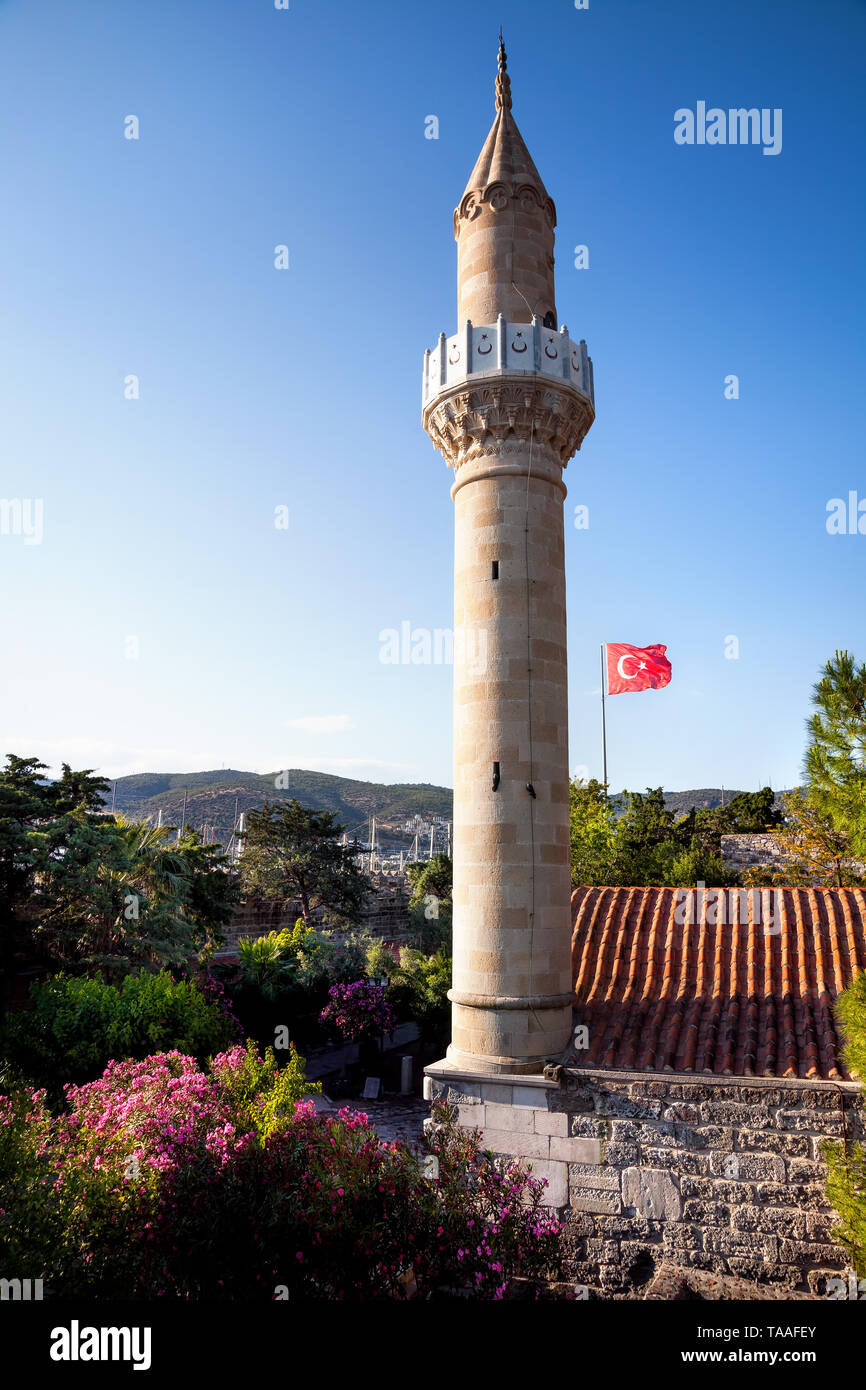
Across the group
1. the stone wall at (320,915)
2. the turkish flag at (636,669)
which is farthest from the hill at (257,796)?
the turkish flag at (636,669)

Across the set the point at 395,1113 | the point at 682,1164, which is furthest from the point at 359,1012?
the point at 682,1164

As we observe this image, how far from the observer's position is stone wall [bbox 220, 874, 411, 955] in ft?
102

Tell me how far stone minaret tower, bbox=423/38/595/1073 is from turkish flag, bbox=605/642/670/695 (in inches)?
577

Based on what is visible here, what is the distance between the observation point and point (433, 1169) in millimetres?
9109

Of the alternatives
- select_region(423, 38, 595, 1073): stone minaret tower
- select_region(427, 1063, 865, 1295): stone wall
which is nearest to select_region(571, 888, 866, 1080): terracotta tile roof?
select_region(427, 1063, 865, 1295): stone wall

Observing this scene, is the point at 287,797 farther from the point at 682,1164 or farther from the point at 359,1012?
the point at 682,1164

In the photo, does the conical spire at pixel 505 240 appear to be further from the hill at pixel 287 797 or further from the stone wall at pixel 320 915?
the hill at pixel 287 797

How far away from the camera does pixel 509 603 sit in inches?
439

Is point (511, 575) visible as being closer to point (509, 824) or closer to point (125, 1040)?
point (509, 824)

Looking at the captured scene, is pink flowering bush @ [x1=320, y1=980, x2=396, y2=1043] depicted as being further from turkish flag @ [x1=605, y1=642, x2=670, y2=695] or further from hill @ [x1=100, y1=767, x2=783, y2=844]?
hill @ [x1=100, y1=767, x2=783, y2=844]

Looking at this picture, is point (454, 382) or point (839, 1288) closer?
point (839, 1288)

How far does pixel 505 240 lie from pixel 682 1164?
497 inches

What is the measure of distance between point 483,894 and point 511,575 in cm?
440
